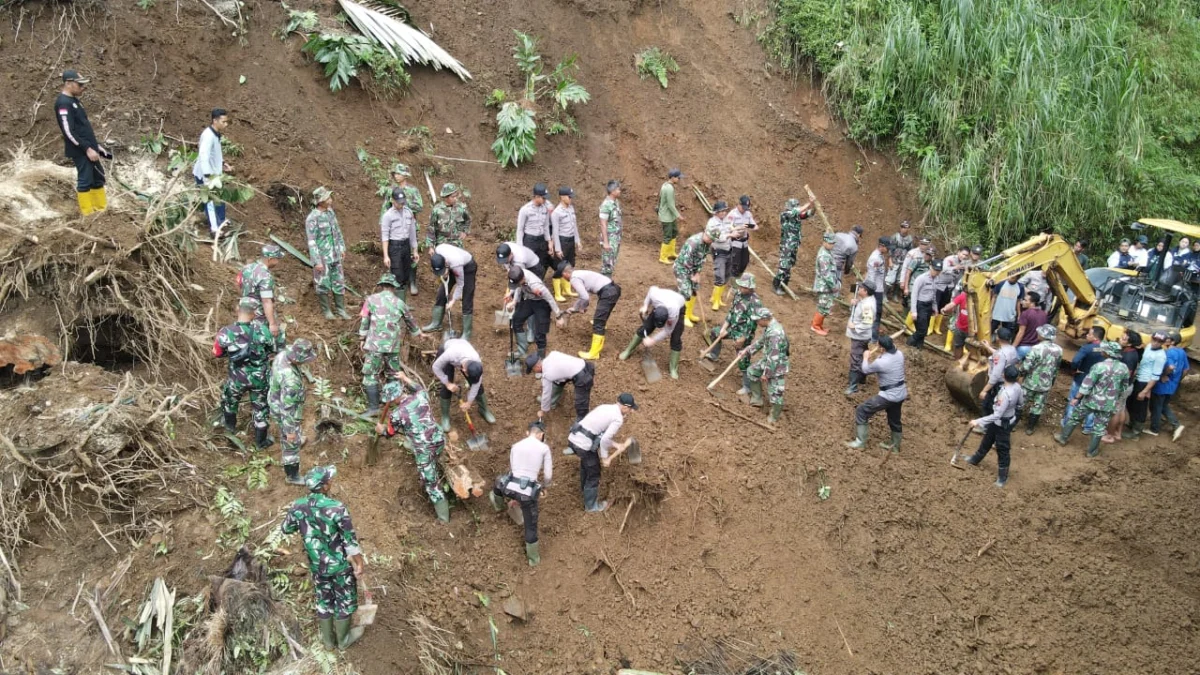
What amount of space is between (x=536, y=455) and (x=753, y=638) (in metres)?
3.03

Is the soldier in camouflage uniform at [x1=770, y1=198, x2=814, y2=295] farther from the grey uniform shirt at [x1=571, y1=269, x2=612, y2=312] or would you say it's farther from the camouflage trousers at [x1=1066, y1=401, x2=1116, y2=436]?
the camouflage trousers at [x1=1066, y1=401, x2=1116, y2=436]

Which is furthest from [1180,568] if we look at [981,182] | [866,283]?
[981,182]

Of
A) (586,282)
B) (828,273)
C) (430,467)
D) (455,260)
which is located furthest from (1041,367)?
(430,467)

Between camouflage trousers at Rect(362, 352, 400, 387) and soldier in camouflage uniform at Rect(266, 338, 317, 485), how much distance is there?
1061mm

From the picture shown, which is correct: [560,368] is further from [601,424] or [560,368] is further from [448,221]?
[448,221]

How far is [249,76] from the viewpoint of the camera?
13.8m

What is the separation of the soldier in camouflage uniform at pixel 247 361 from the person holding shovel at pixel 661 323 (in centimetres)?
473

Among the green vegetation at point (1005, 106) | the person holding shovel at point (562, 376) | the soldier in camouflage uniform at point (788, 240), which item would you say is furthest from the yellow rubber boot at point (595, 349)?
the green vegetation at point (1005, 106)

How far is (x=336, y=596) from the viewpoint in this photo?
7.17m

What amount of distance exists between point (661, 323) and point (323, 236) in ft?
15.1

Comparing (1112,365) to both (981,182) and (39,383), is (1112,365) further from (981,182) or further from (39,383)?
(39,383)

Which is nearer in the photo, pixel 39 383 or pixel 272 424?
pixel 39 383

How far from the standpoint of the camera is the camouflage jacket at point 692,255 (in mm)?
12398

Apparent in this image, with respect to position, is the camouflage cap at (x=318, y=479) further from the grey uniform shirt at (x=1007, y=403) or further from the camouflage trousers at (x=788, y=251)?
the camouflage trousers at (x=788, y=251)
